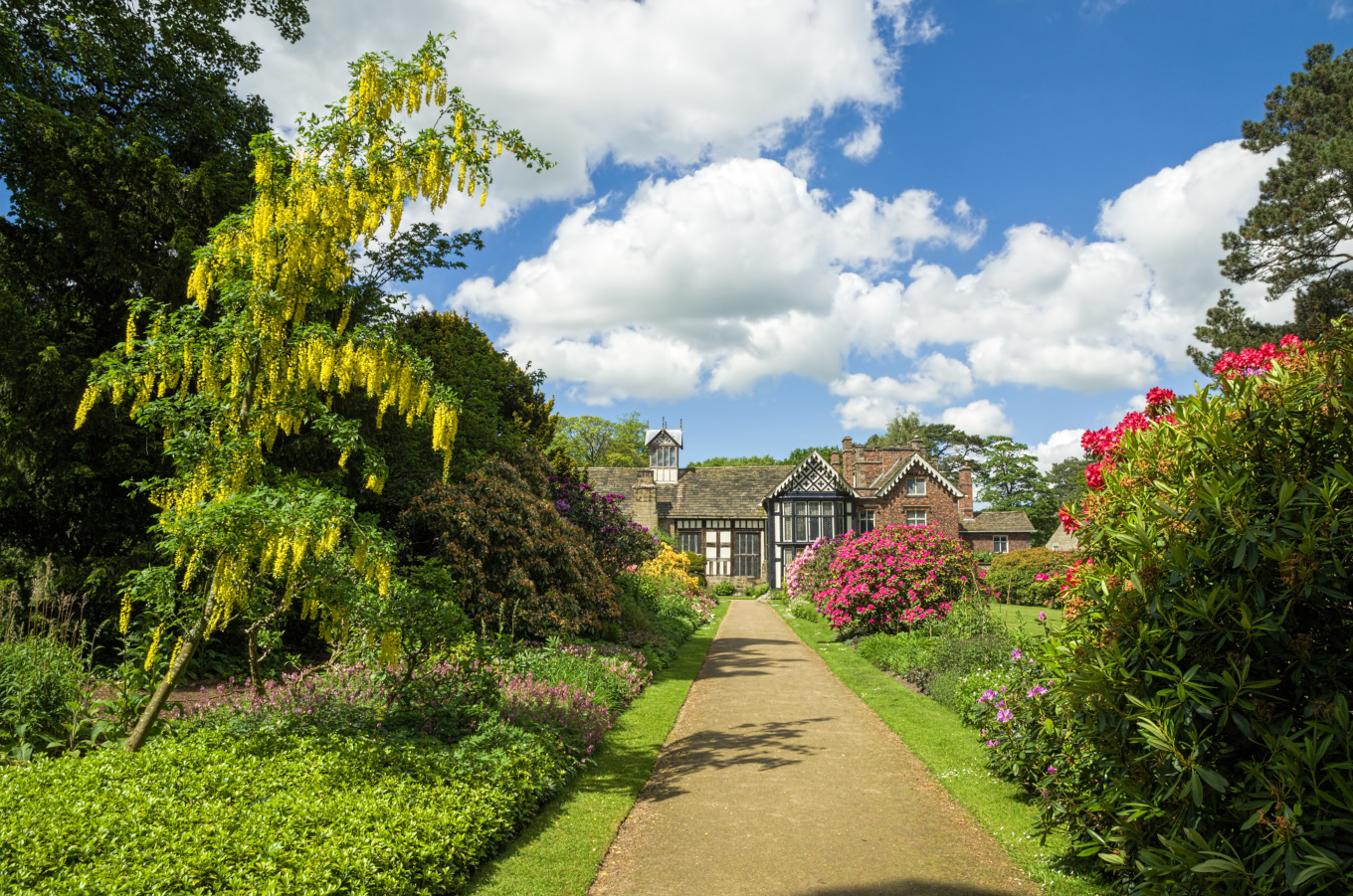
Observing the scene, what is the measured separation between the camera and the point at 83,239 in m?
11.1

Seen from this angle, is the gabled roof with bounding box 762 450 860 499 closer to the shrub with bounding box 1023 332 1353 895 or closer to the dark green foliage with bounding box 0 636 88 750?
the dark green foliage with bounding box 0 636 88 750

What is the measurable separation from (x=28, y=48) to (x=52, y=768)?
1220 centimetres

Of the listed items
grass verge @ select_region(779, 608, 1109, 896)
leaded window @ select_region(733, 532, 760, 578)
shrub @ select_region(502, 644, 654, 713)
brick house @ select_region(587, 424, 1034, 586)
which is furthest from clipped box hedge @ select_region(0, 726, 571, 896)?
leaded window @ select_region(733, 532, 760, 578)

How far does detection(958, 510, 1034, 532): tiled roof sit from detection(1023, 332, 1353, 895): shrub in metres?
45.7

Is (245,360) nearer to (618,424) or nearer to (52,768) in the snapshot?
(52,768)

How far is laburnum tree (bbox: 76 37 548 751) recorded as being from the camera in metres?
5.32

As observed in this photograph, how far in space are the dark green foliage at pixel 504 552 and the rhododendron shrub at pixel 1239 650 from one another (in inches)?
349

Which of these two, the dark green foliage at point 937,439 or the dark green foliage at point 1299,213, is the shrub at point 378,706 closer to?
the dark green foliage at point 1299,213

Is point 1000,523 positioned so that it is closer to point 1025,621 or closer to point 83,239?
point 1025,621

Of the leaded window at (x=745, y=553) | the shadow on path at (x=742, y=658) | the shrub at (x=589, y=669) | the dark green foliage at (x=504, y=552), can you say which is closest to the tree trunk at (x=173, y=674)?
the shrub at (x=589, y=669)

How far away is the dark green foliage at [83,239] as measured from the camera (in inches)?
400

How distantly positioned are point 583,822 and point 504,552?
6311 millimetres

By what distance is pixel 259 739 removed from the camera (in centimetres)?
580

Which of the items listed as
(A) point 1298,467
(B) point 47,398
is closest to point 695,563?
(B) point 47,398
